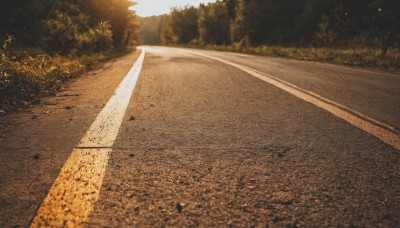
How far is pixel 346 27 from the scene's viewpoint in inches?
681

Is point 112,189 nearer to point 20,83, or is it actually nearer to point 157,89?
point 157,89

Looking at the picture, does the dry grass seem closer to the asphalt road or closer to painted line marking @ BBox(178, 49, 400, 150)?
the asphalt road

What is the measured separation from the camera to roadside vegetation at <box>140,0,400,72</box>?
13.6 m

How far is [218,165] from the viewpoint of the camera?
1980mm

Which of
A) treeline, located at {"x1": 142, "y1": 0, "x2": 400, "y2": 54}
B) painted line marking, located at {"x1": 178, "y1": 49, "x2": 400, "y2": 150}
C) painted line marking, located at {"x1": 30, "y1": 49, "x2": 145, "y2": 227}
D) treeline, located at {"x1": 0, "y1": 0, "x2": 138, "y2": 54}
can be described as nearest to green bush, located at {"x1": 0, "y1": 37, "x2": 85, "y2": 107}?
painted line marking, located at {"x1": 30, "y1": 49, "x2": 145, "y2": 227}

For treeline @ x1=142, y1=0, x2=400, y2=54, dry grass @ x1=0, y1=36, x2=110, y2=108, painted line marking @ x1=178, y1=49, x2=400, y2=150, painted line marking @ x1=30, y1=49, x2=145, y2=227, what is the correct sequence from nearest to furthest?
painted line marking @ x1=30, y1=49, x2=145, y2=227 → painted line marking @ x1=178, y1=49, x2=400, y2=150 → dry grass @ x1=0, y1=36, x2=110, y2=108 → treeline @ x1=142, y1=0, x2=400, y2=54

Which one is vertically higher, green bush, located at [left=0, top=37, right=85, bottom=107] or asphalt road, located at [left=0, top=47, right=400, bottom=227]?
green bush, located at [left=0, top=37, right=85, bottom=107]

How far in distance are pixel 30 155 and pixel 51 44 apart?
13.0 meters

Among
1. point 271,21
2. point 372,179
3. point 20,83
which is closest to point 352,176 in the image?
point 372,179

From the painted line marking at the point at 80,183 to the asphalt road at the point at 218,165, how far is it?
0.04m

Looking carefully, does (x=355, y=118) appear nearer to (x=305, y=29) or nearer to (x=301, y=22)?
(x=301, y=22)

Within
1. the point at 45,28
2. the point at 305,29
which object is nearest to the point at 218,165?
the point at 45,28

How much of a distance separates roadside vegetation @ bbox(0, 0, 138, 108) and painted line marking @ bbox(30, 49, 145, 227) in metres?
2.15

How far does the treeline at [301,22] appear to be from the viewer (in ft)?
56.9
